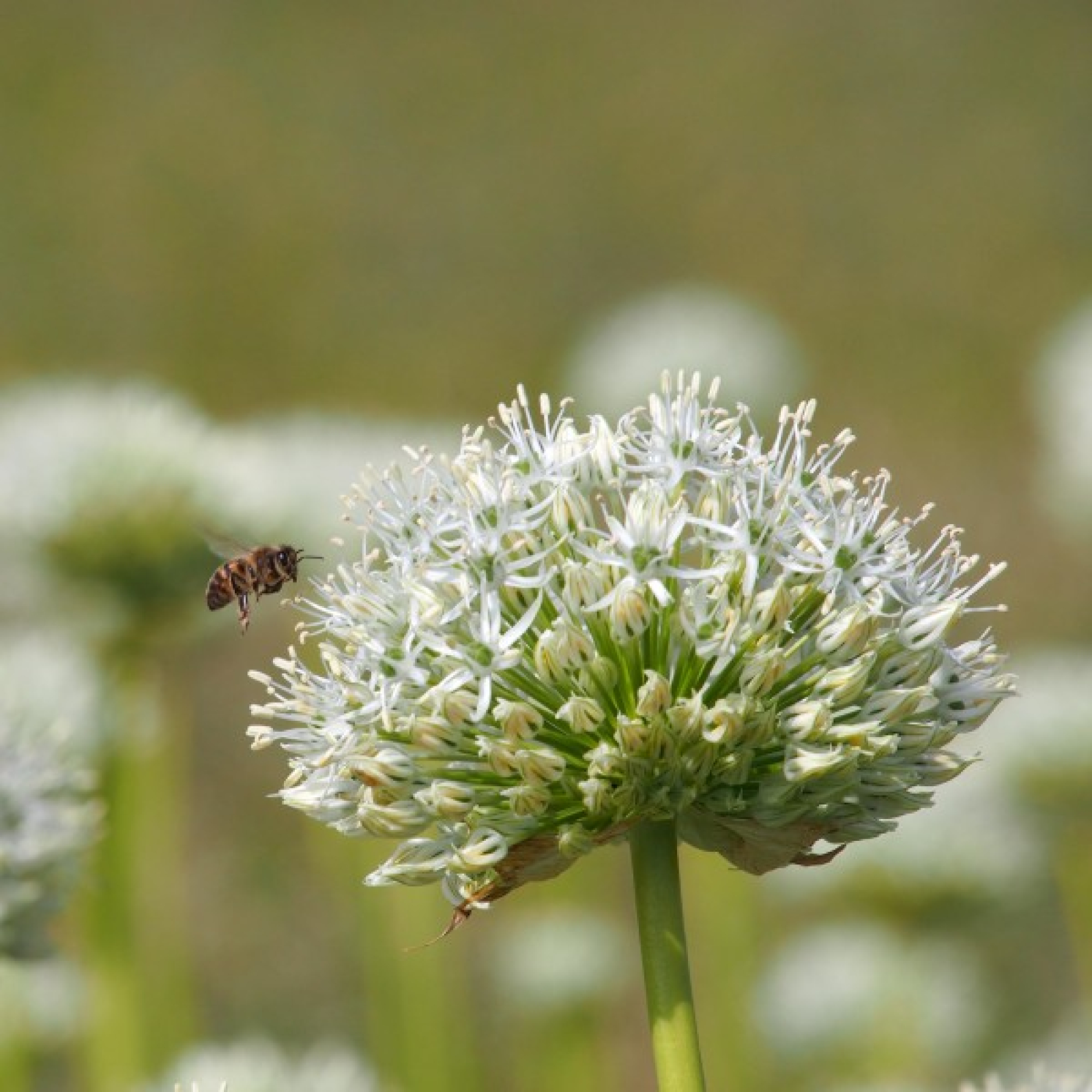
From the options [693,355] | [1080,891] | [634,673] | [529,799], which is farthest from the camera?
[693,355]

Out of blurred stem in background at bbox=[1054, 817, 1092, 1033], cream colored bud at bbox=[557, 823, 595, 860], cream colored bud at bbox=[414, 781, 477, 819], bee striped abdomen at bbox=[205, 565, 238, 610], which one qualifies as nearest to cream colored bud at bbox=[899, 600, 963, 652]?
cream colored bud at bbox=[557, 823, 595, 860]

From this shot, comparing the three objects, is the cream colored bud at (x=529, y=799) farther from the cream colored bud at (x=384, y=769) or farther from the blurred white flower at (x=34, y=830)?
the blurred white flower at (x=34, y=830)

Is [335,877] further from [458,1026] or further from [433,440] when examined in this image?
[433,440]

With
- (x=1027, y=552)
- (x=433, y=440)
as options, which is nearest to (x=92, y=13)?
(x=1027, y=552)

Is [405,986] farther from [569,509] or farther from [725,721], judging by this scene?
[725,721]

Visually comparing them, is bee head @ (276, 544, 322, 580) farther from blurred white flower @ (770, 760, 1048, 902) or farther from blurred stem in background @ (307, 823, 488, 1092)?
blurred white flower @ (770, 760, 1048, 902)

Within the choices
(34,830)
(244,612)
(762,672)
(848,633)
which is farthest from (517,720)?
(244,612)
